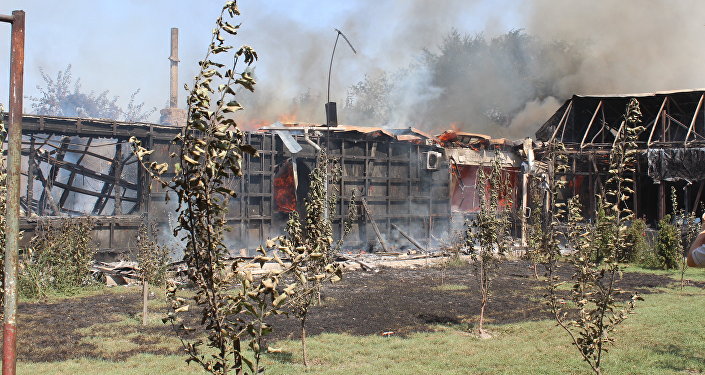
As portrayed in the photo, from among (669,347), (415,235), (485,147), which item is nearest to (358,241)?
(415,235)

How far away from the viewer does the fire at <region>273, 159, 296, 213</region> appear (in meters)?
20.4

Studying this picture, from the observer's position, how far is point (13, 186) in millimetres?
4469

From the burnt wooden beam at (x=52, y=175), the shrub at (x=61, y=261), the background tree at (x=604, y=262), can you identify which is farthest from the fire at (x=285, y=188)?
the background tree at (x=604, y=262)

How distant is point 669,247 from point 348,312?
13.0 m

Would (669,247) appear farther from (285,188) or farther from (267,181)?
(267,181)

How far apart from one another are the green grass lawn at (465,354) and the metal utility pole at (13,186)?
3324 mm

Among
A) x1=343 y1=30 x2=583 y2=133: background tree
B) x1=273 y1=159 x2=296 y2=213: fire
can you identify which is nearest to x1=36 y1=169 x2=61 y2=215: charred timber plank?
x1=273 y1=159 x2=296 y2=213: fire

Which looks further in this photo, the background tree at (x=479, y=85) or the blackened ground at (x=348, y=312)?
the background tree at (x=479, y=85)

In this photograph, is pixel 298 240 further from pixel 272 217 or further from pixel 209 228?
pixel 272 217

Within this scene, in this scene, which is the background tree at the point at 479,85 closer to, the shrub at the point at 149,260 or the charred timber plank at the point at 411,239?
the charred timber plank at the point at 411,239

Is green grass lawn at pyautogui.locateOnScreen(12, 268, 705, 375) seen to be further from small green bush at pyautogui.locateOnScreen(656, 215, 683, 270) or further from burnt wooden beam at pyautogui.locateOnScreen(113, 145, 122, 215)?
small green bush at pyautogui.locateOnScreen(656, 215, 683, 270)

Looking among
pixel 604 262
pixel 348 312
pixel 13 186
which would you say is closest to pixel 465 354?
pixel 604 262

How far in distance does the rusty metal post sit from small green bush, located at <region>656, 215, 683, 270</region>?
2971 cm

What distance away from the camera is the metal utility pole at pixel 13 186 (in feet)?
Answer: 14.4
